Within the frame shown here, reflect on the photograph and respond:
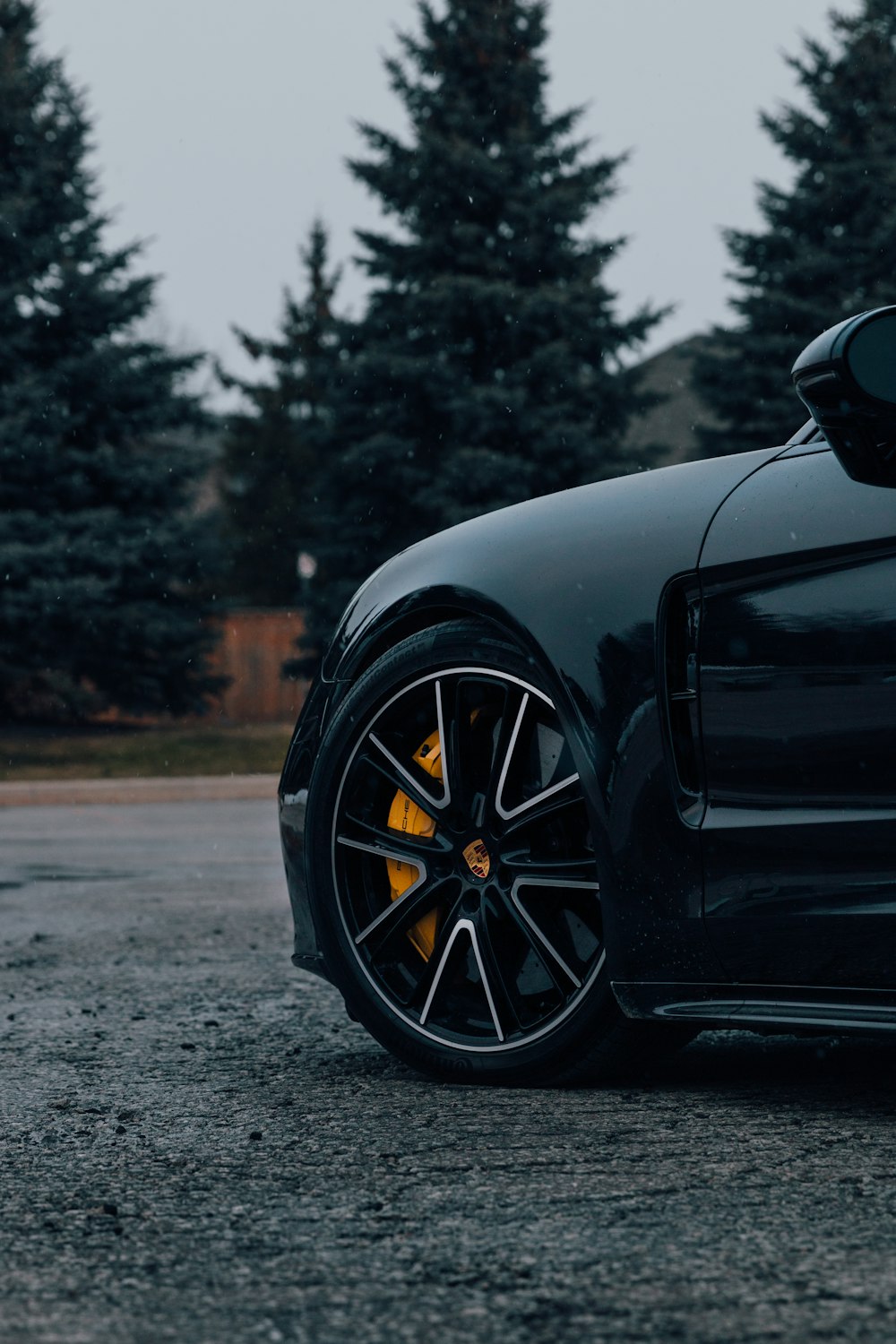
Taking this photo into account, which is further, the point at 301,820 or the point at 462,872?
the point at 301,820

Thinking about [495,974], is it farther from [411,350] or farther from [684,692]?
[411,350]

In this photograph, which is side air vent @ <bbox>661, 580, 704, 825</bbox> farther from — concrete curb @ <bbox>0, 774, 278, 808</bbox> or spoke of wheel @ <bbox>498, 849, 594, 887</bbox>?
concrete curb @ <bbox>0, 774, 278, 808</bbox>

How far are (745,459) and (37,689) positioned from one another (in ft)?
72.9

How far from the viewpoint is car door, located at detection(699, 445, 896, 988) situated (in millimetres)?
3020

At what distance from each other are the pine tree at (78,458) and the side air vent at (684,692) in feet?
67.3

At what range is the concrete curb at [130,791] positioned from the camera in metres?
17.0

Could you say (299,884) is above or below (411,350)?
below

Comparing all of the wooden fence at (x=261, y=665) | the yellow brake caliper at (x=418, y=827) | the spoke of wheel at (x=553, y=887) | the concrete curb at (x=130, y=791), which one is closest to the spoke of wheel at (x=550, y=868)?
the spoke of wheel at (x=553, y=887)

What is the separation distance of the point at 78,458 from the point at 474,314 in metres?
6.20

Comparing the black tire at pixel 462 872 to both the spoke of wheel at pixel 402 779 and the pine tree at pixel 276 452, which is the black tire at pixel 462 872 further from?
the pine tree at pixel 276 452

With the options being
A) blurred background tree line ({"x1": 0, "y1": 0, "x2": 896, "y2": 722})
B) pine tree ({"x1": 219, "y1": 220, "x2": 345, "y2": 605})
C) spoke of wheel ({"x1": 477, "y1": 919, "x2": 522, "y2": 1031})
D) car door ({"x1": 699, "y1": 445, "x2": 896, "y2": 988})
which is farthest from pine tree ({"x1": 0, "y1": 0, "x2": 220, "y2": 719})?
car door ({"x1": 699, "y1": 445, "x2": 896, "y2": 988})

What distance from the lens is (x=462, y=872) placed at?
356 cm

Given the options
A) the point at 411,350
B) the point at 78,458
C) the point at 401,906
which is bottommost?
the point at 401,906

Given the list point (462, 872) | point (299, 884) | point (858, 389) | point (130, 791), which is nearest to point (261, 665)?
point (130, 791)
